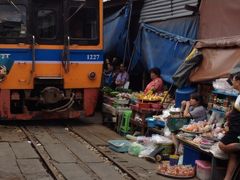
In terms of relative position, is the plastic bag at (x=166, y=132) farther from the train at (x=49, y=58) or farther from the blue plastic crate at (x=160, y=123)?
the train at (x=49, y=58)

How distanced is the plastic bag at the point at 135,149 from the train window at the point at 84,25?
3.60 metres

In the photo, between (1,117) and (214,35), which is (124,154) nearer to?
(214,35)

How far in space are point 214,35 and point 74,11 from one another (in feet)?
11.7

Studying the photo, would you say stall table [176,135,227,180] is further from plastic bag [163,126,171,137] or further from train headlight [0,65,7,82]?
train headlight [0,65,7,82]

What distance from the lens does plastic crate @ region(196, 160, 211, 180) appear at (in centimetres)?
703

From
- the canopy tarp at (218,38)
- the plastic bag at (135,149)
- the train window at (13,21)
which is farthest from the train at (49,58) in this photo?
the plastic bag at (135,149)

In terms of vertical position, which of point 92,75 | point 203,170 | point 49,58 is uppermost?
point 49,58

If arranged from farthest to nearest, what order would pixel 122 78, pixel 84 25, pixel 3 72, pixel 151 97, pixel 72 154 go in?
pixel 122 78 < pixel 84 25 < pixel 3 72 < pixel 151 97 < pixel 72 154

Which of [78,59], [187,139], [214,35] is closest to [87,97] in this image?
[78,59]

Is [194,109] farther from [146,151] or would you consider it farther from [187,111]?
[146,151]

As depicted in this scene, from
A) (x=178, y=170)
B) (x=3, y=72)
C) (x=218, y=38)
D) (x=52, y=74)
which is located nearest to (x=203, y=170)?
(x=178, y=170)

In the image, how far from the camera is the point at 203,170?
23.2 ft

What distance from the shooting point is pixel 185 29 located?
10.7m

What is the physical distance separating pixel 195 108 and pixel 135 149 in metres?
1.24
